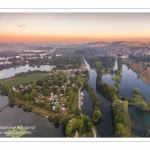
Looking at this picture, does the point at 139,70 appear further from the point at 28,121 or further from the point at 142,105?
the point at 28,121

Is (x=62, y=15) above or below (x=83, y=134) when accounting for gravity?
above

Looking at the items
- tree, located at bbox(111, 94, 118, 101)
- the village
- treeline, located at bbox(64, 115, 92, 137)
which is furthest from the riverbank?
treeline, located at bbox(64, 115, 92, 137)

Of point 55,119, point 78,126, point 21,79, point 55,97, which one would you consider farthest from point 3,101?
point 78,126

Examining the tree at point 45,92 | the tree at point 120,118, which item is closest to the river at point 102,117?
the tree at point 120,118

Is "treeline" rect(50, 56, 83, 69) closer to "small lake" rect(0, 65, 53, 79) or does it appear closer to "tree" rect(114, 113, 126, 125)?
"small lake" rect(0, 65, 53, 79)

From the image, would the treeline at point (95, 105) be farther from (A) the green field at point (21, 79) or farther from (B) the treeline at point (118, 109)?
(A) the green field at point (21, 79)

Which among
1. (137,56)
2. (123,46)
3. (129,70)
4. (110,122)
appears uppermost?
(123,46)
